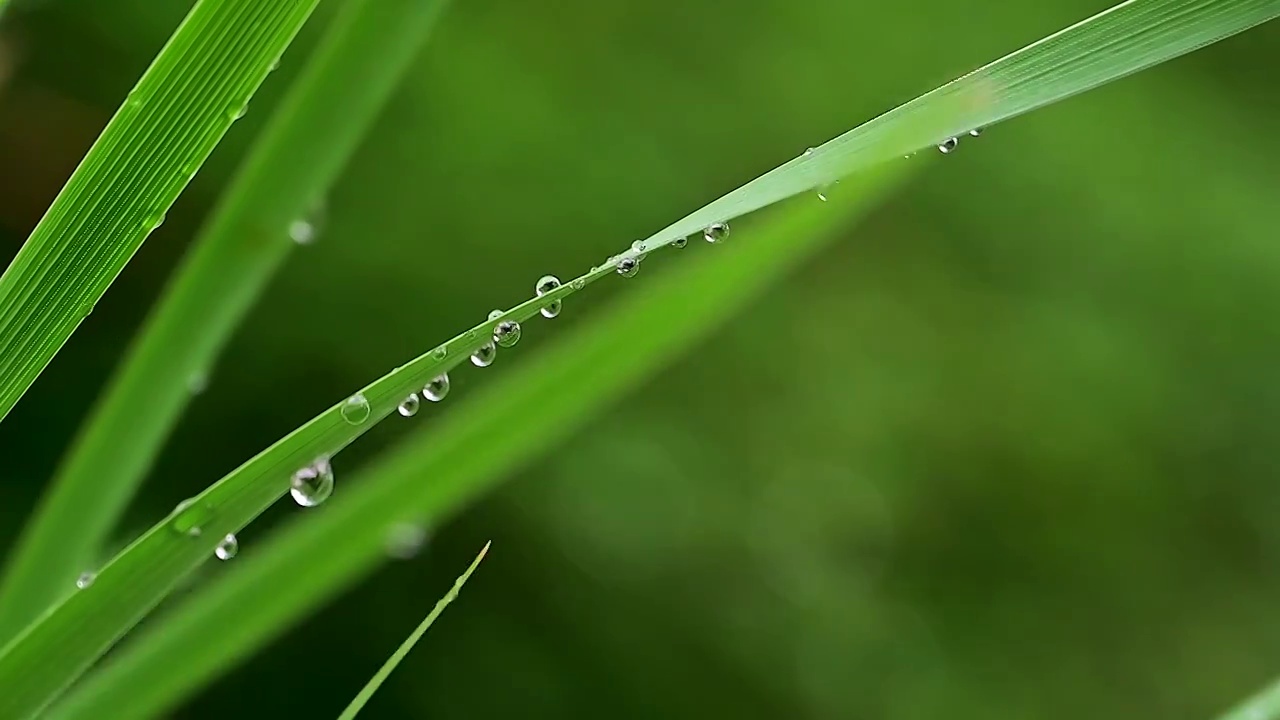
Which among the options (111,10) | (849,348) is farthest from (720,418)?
(111,10)

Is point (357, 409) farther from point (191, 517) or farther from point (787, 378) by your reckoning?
point (787, 378)

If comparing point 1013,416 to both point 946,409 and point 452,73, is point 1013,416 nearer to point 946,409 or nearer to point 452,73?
point 946,409

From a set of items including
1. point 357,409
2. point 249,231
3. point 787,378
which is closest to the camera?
point 357,409

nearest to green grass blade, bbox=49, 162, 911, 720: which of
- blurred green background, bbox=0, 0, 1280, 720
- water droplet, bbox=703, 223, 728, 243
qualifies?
water droplet, bbox=703, 223, 728, 243

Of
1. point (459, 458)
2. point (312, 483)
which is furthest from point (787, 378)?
point (312, 483)

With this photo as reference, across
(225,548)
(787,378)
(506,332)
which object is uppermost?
(787,378)
